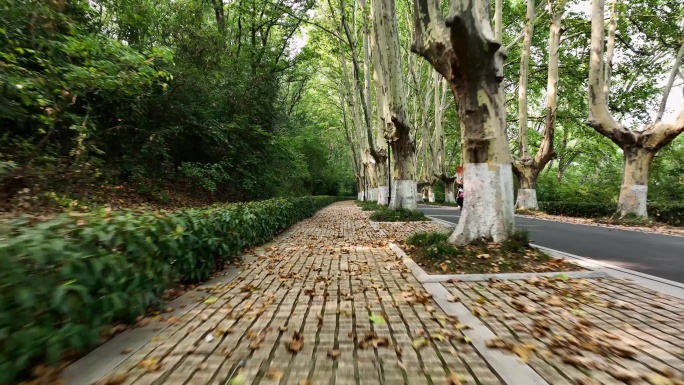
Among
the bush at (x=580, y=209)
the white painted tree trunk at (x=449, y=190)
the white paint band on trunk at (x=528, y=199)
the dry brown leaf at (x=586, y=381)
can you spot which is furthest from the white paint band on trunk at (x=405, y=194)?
the white painted tree trunk at (x=449, y=190)

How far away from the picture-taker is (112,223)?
9.93 feet

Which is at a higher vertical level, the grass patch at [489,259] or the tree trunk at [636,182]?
the tree trunk at [636,182]

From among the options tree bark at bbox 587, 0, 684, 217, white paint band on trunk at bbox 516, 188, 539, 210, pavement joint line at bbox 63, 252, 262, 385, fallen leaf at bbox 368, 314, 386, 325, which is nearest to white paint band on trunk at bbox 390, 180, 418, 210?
→ tree bark at bbox 587, 0, 684, 217

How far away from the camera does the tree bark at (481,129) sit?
19.6ft

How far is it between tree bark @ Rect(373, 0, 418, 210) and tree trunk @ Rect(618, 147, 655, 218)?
7.59m

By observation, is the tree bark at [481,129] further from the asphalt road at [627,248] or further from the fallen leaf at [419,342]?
the fallen leaf at [419,342]

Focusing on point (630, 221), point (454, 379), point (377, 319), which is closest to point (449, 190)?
point (630, 221)

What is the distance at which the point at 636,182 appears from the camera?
12.6 metres

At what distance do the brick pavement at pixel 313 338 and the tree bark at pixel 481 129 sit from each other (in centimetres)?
189

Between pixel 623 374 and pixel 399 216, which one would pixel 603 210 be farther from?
pixel 623 374

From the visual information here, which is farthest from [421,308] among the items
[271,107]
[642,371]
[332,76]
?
[332,76]

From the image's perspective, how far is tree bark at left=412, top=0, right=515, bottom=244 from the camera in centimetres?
596

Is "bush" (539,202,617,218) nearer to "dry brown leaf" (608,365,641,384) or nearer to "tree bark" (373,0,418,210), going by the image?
"tree bark" (373,0,418,210)

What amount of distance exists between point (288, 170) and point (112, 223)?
48.1ft
